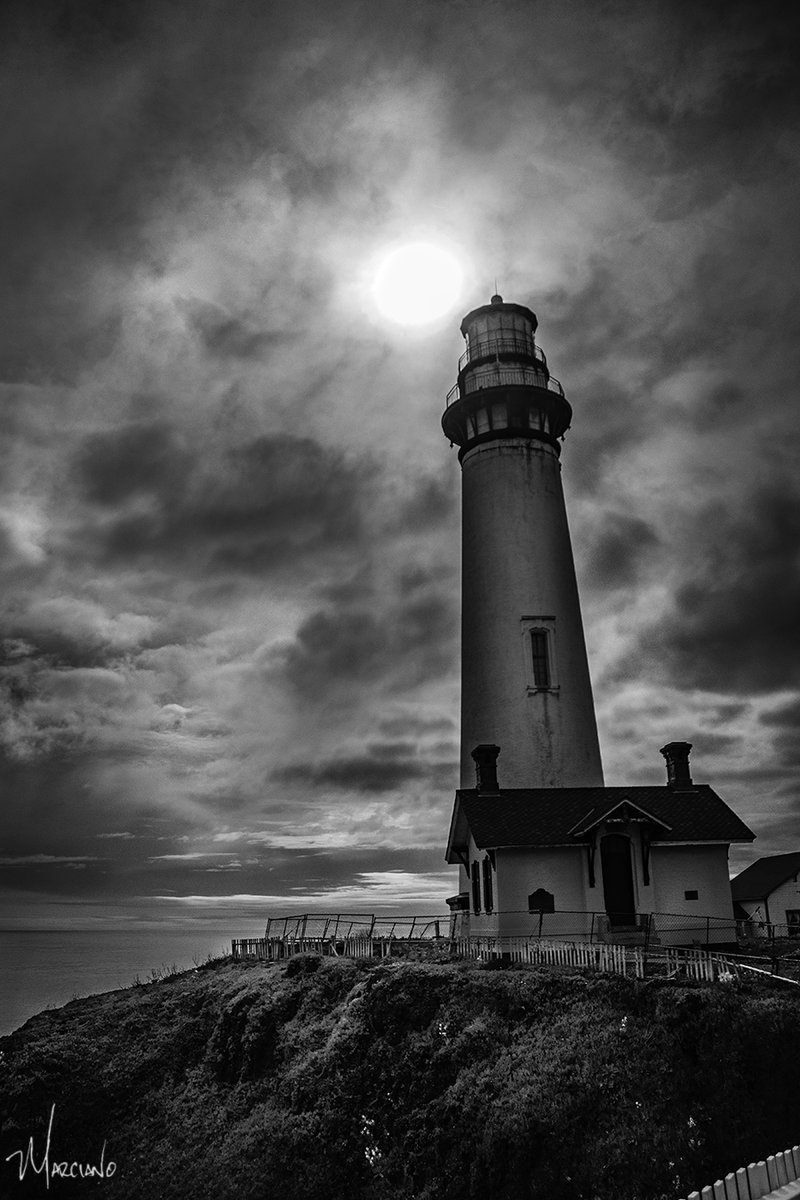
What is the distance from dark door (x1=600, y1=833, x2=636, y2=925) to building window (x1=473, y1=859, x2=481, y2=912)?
4194 mm

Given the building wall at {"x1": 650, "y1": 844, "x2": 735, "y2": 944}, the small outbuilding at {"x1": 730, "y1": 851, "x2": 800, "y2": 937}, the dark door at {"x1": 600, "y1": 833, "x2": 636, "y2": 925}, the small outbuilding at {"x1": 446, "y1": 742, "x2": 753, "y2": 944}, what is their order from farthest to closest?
the small outbuilding at {"x1": 730, "y1": 851, "x2": 800, "y2": 937}, the dark door at {"x1": 600, "y1": 833, "x2": 636, "y2": 925}, the building wall at {"x1": 650, "y1": 844, "x2": 735, "y2": 944}, the small outbuilding at {"x1": 446, "y1": 742, "x2": 753, "y2": 944}

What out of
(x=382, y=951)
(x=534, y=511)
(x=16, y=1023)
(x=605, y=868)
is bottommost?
(x=16, y=1023)

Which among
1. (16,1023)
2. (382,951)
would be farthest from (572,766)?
(16,1023)

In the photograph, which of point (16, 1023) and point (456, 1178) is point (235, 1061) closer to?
point (456, 1178)

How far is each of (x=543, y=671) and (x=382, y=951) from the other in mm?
11637

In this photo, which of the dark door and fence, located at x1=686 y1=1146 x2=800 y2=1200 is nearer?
fence, located at x1=686 y1=1146 x2=800 y2=1200

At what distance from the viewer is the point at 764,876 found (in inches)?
2023

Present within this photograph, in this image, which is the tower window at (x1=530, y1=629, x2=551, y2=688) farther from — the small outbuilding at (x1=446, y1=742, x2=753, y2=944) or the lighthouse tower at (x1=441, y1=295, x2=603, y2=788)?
the small outbuilding at (x1=446, y1=742, x2=753, y2=944)

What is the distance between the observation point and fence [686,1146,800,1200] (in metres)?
8.70

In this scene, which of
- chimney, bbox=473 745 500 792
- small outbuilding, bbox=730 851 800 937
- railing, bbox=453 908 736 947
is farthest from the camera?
small outbuilding, bbox=730 851 800 937

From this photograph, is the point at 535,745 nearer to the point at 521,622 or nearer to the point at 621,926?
the point at 521,622

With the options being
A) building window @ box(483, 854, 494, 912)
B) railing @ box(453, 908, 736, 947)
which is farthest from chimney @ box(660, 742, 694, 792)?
building window @ box(483, 854, 494, 912)

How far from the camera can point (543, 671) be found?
3391cm
